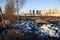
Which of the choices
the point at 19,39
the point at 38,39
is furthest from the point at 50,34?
the point at 19,39

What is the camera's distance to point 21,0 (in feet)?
44.1

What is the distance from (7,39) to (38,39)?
4.38ft

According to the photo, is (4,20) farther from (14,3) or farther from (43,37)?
(43,37)

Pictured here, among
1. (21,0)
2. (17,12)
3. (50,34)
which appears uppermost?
(21,0)

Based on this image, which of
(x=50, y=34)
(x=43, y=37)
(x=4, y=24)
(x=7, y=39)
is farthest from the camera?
(x=4, y=24)

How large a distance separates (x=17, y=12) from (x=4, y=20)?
4.90 feet

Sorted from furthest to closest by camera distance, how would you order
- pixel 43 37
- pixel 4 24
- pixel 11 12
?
pixel 11 12
pixel 4 24
pixel 43 37

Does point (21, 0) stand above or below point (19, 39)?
above

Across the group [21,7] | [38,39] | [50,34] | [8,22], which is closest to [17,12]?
[21,7]

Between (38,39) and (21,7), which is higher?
(21,7)

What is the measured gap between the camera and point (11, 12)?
502 inches

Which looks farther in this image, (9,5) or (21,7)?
(21,7)

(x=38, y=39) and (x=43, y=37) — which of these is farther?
(x=43, y=37)

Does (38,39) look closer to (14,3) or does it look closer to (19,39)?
(19,39)
